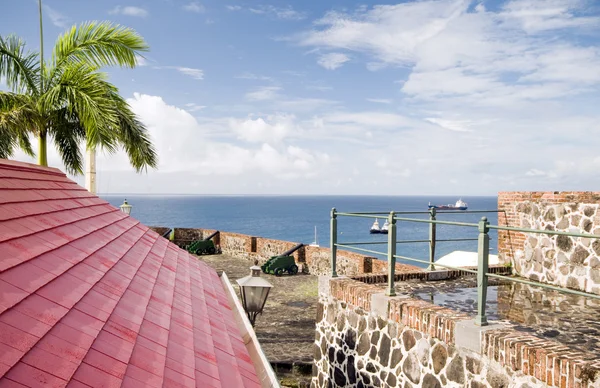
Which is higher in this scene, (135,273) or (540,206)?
(540,206)

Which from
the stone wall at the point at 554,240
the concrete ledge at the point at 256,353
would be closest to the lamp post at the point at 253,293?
the concrete ledge at the point at 256,353

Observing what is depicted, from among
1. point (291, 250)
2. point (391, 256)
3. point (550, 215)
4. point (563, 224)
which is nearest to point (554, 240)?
point (563, 224)

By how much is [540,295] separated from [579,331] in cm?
201

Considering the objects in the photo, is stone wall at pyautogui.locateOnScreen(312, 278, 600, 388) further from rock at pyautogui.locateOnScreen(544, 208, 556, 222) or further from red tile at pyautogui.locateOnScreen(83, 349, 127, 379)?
rock at pyautogui.locateOnScreen(544, 208, 556, 222)

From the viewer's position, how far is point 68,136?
38.9 ft

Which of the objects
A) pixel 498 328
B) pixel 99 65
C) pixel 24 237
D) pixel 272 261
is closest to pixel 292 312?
pixel 272 261

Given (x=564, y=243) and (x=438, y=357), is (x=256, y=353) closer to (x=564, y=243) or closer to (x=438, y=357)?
(x=438, y=357)

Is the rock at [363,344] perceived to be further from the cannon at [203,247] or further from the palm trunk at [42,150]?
the cannon at [203,247]

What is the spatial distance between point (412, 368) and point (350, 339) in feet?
4.37

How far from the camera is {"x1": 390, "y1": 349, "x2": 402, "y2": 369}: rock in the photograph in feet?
17.7

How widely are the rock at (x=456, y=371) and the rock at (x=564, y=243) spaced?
13.9 feet

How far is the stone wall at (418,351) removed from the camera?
3746 millimetres

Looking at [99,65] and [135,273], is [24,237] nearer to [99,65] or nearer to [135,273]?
[135,273]

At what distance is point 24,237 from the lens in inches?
130
